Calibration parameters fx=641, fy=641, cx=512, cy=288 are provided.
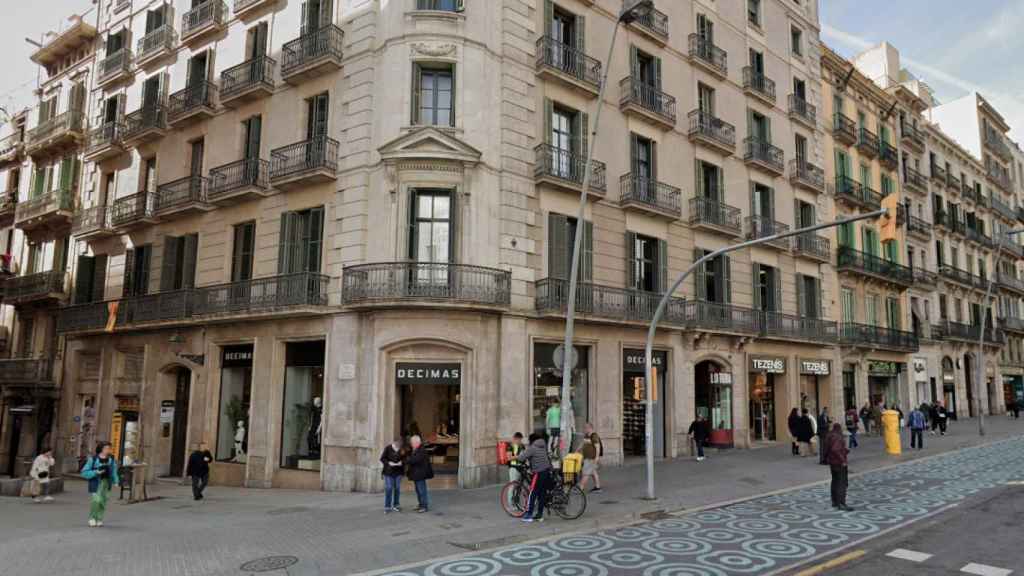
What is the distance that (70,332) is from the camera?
26.7 m

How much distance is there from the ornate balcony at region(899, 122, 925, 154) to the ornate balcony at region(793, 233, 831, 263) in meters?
14.6

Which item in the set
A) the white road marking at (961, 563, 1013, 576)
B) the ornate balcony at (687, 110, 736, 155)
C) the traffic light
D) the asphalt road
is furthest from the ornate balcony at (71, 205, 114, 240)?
the white road marking at (961, 563, 1013, 576)

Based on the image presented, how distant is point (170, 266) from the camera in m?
23.3

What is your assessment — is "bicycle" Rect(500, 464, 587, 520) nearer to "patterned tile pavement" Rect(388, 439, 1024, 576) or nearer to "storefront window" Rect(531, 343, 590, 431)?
"patterned tile pavement" Rect(388, 439, 1024, 576)

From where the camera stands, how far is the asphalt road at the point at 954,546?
353 inches

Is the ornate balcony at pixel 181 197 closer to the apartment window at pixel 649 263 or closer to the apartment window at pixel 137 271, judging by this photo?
the apartment window at pixel 137 271

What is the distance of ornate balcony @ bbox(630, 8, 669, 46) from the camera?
2306cm

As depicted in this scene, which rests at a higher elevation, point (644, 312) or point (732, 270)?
point (732, 270)

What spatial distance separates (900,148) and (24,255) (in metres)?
50.2

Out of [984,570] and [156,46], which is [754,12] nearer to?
[156,46]

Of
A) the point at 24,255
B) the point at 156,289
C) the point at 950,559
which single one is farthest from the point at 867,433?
the point at 24,255

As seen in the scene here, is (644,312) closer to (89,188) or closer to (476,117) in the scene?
(476,117)

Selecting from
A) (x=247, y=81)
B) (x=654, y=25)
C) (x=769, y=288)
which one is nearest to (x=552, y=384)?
(x=769, y=288)

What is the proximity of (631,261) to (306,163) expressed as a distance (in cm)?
1092
